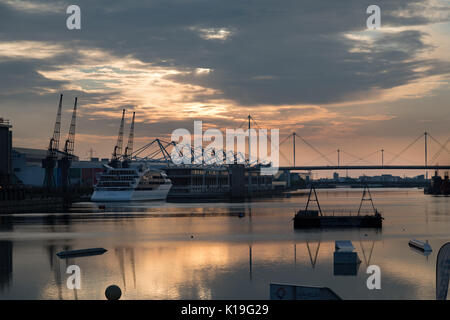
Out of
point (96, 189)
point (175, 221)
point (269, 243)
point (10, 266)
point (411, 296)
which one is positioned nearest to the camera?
point (411, 296)

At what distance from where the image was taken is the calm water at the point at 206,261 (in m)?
35.8

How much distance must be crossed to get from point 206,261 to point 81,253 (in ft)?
40.8

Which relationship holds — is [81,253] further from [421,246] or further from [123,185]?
[123,185]

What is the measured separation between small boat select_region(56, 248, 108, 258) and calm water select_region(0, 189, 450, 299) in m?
0.89

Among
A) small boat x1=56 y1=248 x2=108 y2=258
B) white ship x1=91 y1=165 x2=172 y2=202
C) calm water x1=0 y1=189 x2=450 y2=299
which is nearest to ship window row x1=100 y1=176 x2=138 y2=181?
white ship x1=91 y1=165 x2=172 y2=202

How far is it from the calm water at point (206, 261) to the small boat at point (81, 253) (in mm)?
894

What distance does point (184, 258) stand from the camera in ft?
165

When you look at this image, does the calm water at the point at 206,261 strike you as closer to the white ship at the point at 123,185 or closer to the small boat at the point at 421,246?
the small boat at the point at 421,246

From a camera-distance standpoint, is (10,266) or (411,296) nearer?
(411,296)

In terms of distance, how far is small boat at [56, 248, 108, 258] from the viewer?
51781 mm

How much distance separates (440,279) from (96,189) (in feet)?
508

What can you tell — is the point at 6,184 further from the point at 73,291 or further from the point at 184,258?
the point at 73,291

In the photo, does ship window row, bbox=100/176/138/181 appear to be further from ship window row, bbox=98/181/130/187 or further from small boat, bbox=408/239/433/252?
small boat, bbox=408/239/433/252
